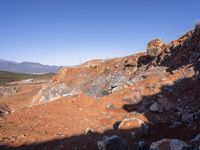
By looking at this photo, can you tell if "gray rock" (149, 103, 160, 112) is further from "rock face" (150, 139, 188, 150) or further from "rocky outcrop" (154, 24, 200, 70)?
"rock face" (150, 139, 188, 150)

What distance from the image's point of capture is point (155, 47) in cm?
3381

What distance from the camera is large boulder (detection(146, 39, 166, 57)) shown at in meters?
33.6

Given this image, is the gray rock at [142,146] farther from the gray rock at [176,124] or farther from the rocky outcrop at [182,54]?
the rocky outcrop at [182,54]

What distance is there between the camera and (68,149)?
584 inches

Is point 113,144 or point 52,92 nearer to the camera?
point 113,144

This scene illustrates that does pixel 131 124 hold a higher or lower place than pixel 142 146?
higher

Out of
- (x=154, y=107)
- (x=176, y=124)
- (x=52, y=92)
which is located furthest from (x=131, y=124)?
(x=52, y=92)

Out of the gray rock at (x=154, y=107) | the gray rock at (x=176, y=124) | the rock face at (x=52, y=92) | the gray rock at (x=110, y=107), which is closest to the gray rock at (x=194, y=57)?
the gray rock at (x=154, y=107)

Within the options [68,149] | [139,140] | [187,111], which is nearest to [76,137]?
[68,149]

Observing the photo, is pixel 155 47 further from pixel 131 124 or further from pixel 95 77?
pixel 131 124

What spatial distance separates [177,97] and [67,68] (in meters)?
23.6

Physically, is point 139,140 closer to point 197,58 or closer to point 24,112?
point 24,112

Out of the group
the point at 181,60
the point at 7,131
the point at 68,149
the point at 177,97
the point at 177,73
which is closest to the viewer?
the point at 68,149

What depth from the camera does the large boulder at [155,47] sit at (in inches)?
1321
